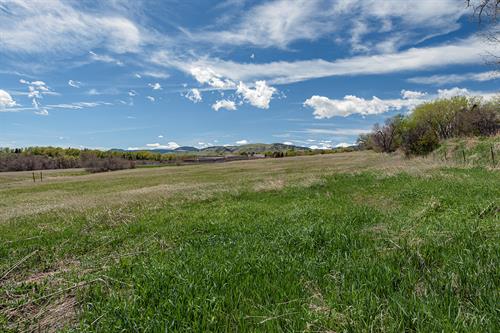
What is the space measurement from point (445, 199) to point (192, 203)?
11.2 metres

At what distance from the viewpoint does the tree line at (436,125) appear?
175ft

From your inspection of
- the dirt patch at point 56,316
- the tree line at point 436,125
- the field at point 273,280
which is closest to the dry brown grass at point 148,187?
the tree line at point 436,125

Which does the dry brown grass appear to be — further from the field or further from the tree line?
the field

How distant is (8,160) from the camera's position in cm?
12112

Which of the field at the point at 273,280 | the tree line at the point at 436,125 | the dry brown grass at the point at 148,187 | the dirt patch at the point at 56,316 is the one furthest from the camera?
the tree line at the point at 436,125

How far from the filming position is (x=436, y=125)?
276 ft

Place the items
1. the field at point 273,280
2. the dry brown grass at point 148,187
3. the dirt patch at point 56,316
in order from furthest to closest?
the dry brown grass at point 148,187, the dirt patch at point 56,316, the field at point 273,280

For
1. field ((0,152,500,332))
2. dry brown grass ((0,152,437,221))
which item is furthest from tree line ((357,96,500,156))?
field ((0,152,500,332))

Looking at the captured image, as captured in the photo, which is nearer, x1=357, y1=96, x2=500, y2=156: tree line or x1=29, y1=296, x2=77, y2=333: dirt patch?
x1=29, y1=296, x2=77, y2=333: dirt patch

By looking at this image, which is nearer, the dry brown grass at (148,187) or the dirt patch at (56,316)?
the dirt patch at (56,316)

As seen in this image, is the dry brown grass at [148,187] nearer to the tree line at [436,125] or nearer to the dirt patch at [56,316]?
the tree line at [436,125]

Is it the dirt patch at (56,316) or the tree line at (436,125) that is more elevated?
the tree line at (436,125)

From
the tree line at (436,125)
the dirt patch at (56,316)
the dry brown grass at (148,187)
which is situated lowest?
the dry brown grass at (148,187)

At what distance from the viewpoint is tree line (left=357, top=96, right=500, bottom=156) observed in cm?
5331
